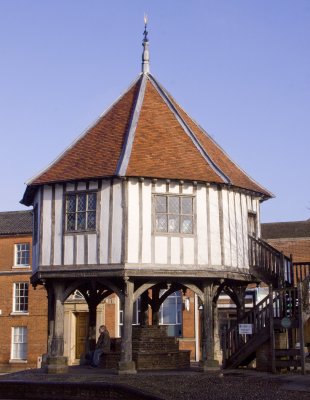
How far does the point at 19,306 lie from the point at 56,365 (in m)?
18.3

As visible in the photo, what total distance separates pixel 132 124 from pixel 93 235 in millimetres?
4309

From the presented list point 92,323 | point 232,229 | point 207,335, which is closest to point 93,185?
point 232,229

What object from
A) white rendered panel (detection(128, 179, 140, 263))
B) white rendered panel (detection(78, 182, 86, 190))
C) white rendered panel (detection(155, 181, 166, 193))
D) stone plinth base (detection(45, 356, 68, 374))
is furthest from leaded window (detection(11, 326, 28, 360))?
white rendered panel (detection(155, 181, 166, 193))

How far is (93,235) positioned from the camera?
63.6 ft

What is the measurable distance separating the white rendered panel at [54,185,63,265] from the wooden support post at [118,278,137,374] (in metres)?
2.37

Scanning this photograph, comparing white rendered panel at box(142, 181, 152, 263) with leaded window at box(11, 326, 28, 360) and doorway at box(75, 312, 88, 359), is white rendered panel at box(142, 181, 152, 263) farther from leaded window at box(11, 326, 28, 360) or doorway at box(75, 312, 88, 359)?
leaded window at box(11, 326, 28, 360)

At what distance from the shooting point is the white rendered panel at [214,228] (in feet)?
65.0

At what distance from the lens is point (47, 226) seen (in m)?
20.1

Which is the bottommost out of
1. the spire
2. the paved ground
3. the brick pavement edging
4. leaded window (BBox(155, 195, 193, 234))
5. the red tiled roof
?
the brick pavement edging

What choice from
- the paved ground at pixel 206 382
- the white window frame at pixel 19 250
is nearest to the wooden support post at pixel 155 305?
the paved ground at pixel 206 382

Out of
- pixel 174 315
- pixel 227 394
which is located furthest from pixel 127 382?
pixel 174 315

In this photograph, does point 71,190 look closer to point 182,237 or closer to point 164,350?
point 182,237

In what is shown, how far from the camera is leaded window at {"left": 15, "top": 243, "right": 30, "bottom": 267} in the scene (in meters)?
37.4

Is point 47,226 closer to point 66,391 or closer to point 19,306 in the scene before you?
point 66,391
